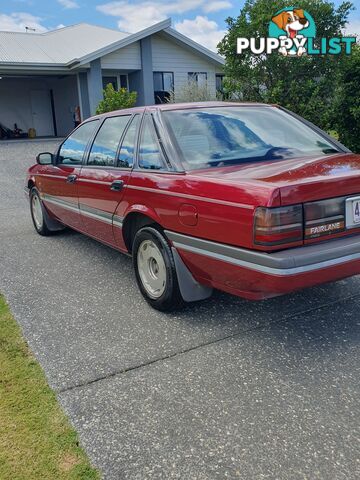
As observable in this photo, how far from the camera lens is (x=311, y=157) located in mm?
3426

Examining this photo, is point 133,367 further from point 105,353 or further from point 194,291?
point 194,291

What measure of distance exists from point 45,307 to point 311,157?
2.50 meters

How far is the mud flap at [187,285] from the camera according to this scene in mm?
3340

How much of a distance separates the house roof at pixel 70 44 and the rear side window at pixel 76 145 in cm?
1520

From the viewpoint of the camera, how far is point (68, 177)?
4996 millimetres

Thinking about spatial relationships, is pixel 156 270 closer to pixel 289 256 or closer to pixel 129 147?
pixel 129 147

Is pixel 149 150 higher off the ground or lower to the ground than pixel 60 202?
higher

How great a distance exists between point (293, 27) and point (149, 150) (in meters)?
9.37

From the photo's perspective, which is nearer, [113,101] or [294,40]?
[294,40]

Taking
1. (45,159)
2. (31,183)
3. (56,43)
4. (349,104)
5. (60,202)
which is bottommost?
(60,202)

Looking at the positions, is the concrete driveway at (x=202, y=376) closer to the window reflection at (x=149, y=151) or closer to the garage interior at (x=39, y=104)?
the window reflection at (x=149, y=151)

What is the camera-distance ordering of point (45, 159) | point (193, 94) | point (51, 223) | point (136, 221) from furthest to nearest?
point (193, 94) < point (51, 223) < point (45, 159) < point (136, 221)

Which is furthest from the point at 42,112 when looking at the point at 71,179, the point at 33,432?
the point at 33,432

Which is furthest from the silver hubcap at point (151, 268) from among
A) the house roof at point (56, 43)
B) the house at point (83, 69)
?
the house roof at point (56, 43)
